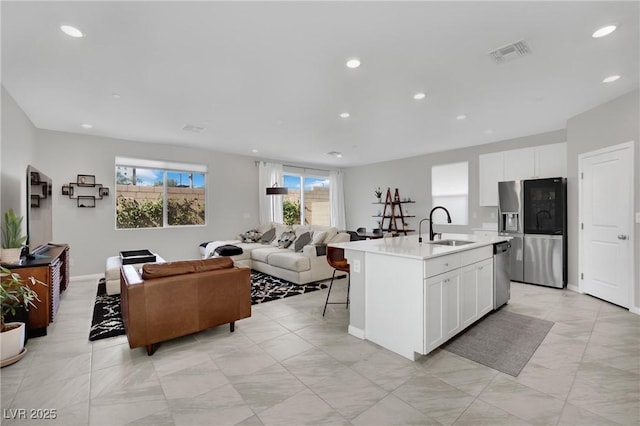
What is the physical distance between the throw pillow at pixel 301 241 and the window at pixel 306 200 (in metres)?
2.80

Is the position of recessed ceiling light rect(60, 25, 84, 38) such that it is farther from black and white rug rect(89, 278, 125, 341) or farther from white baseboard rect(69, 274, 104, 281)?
white baseboard rect(69, 274, 104, 281)

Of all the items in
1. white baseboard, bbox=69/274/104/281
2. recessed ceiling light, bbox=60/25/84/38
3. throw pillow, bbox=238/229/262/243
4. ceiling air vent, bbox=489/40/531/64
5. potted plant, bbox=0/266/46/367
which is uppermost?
recessed ceiling light, bbox=60/25/84/38

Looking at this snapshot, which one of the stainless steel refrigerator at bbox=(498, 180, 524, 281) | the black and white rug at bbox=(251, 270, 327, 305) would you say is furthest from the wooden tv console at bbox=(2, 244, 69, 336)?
the stainless steel refrigerator at bbox=(498, 180, 524, 281)

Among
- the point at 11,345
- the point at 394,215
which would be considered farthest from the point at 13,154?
the point at 394,215

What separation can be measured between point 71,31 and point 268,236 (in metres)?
4.76

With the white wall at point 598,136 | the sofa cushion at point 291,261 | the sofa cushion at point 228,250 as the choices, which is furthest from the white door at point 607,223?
the sofa cushion at point 228,250

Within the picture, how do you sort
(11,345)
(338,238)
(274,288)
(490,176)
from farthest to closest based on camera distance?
(490,176) < (338,238) < (274,288) < (11,345)

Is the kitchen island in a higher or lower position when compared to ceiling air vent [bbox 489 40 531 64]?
lower

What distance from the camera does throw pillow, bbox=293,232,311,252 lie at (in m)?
5.41

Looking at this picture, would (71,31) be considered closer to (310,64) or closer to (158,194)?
(310,64)

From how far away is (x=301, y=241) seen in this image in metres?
5.45

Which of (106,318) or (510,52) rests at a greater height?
(510,52)

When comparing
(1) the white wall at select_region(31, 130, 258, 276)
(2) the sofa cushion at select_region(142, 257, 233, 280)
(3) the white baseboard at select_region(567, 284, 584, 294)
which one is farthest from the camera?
(1) the white wall at select_region(31, 130, 258, 276)

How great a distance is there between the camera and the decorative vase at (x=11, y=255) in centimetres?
292
